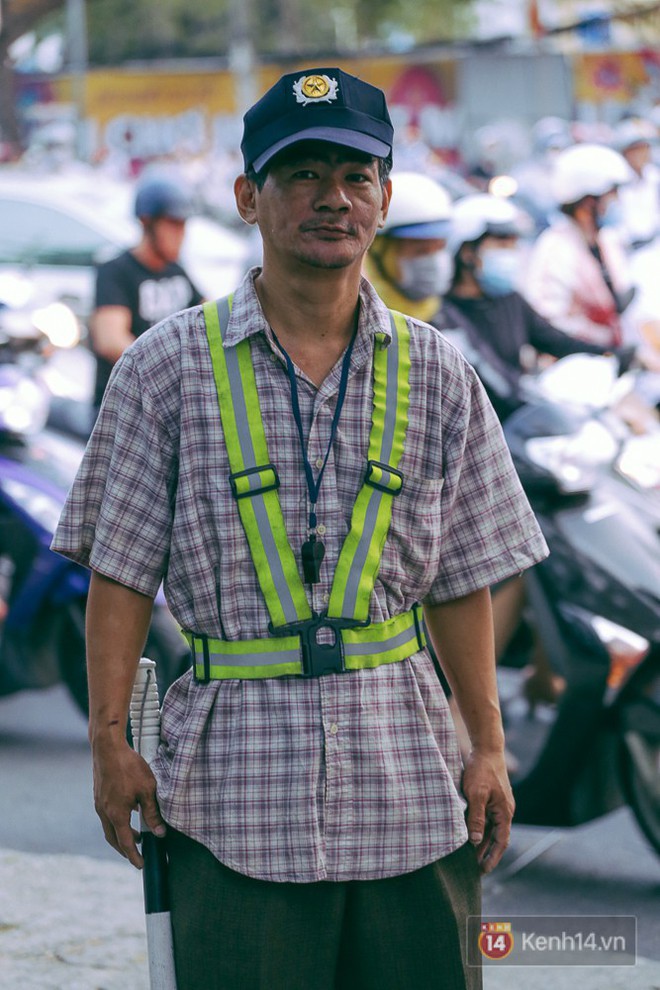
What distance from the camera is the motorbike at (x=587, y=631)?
14.5 ft

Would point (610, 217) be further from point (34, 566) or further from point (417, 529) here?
point (417, 529)

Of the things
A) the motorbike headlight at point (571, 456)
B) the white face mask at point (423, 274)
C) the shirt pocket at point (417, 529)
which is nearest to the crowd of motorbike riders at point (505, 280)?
the white face mask at point (423, 274)

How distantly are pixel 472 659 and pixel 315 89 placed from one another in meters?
0.89

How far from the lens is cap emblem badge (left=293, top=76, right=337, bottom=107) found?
240 centimetres

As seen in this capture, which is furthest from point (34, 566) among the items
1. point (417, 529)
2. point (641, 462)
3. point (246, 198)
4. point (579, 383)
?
point (417, 529)

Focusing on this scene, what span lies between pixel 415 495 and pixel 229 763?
47 centimetres

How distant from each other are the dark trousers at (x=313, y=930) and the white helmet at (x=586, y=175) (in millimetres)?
6601

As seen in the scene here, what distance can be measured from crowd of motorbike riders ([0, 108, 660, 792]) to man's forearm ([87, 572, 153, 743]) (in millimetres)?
2291

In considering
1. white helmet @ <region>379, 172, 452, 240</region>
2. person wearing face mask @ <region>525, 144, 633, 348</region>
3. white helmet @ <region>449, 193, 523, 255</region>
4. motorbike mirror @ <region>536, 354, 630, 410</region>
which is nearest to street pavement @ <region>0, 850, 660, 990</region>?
motorbike mirror @ <region>536, 354, 630, 410</region>

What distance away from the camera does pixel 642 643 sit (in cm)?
438

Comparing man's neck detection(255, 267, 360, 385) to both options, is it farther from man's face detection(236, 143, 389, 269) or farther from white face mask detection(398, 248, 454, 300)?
white face mask detection(398, 248, 454, 300)

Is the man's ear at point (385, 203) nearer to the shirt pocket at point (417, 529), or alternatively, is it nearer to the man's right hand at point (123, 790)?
the shirt pocket at point (417, 529)

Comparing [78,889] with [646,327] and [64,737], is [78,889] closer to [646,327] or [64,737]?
[64,737]

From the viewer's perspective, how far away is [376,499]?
2.39 metres
